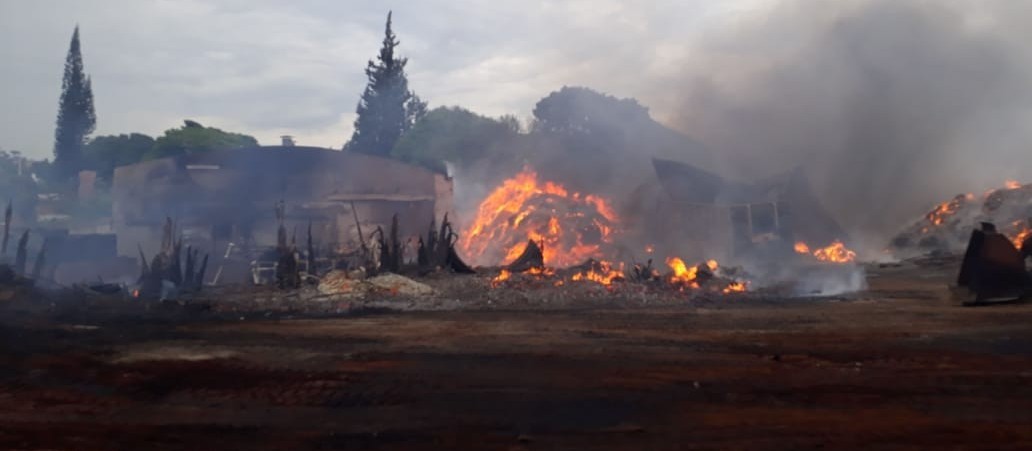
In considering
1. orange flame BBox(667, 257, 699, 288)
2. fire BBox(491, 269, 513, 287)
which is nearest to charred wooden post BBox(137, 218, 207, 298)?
fire BBox(491, 269, 513, 287)

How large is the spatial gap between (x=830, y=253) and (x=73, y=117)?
6030cm

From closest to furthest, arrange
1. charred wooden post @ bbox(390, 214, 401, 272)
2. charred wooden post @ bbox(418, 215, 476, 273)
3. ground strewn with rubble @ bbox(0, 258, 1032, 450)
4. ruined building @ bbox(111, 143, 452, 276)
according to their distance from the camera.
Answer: ground strewn with rubble @ bbox(0, 258, 1032, 450) < charred wooden post @ bbox(390, 214, 401, 272) < charred wooden post @ bbox(418, 215, 476, 273) < ruined building @ bbox(111, 143, 452, 276)

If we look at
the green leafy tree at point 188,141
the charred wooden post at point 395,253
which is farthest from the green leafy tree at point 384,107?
the charred wooden post at point 395,253

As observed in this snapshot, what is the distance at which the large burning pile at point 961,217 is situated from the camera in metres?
38.1

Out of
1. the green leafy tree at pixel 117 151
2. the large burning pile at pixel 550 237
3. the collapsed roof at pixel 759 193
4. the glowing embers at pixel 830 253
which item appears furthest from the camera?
the green leafy tree at pixel 117 151

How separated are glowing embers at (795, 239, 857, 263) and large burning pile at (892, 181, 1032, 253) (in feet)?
17.4

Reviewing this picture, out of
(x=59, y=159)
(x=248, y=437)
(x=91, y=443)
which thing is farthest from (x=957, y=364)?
(x=59, y=159)

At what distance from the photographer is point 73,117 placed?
62906 millimetres

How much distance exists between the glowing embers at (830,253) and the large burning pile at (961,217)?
531 cm

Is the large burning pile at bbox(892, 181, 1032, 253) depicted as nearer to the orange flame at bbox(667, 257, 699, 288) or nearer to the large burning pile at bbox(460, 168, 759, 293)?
the large burning pile at bbox(460, 168, 759, 293)

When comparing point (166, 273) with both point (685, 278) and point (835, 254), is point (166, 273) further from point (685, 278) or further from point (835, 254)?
point (835, 254)

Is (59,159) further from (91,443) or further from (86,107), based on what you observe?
(91,443)

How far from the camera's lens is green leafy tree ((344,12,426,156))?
63.3m

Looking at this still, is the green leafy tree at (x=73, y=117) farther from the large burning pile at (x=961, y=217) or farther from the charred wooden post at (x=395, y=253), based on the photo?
the large burning pile at (x=961, y=217)
